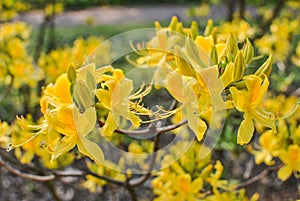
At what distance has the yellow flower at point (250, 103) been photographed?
994 mm

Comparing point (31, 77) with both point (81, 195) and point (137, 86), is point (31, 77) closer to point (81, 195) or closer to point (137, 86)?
point (81, 195)

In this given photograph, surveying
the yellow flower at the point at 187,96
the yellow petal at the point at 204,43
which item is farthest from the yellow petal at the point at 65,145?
the yellow petal at the point at 204,43

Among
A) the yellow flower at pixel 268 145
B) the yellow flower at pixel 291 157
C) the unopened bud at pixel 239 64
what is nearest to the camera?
the unopened bud at pixel 239 64

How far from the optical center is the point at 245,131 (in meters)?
1.04

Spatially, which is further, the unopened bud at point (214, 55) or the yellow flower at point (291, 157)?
the yellow flower at point (291, 157)

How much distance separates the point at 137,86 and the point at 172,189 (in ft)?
1.87

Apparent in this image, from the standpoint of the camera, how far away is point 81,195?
9.89 ft

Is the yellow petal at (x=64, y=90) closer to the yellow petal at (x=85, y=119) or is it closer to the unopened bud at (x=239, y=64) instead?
the yellow petal at (x=85, y=119)

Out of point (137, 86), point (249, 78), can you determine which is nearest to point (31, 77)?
point (137, 86)

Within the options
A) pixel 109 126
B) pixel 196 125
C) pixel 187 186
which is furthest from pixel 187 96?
pixel 187 186

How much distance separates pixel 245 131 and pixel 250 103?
0.19ft

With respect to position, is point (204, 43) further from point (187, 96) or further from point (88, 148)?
point (88, 148)

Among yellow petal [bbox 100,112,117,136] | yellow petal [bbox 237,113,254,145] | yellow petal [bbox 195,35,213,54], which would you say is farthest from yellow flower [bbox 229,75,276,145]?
yellow petal [bbox 100,112,117,136]

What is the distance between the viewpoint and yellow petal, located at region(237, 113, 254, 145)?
104cm
